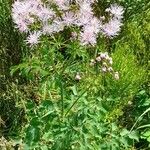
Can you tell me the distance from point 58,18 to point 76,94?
50cm

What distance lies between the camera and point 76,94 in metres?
2.86

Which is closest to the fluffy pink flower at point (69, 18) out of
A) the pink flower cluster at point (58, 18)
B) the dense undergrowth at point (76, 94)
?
the pink flower cluster at point (58, 18)

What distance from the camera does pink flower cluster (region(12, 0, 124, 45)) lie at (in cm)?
252

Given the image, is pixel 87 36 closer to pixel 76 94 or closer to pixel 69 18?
pixel 69 18

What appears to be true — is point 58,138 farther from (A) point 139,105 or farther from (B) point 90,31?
(A) point 139,105

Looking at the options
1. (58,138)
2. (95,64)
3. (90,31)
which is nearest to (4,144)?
(58,138)

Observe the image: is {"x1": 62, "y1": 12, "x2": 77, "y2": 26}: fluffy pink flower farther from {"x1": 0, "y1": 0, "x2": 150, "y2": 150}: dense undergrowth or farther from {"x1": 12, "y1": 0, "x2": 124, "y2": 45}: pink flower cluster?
{"x1": 0, "y1": 0, "x2": 150, "y2": 150}: dense undergrowth

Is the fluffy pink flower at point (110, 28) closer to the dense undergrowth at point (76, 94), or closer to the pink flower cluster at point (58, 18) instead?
the pink flower cluster at point (58, 18)

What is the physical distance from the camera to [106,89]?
11.3 feet

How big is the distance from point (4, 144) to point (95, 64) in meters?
0.87

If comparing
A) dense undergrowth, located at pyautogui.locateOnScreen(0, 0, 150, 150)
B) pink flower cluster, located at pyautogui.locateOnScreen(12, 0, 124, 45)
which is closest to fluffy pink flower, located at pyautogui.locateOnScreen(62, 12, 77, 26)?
pink flower cluster, located at pyautogui.locateOnScreen(12, 0, 124, 45)

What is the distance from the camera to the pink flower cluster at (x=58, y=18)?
252 cm

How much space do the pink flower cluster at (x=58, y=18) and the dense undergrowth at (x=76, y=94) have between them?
0.09 metres

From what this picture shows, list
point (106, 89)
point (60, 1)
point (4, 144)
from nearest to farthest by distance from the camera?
point (60, 1) < point (4, 144) < point (106, 89)
